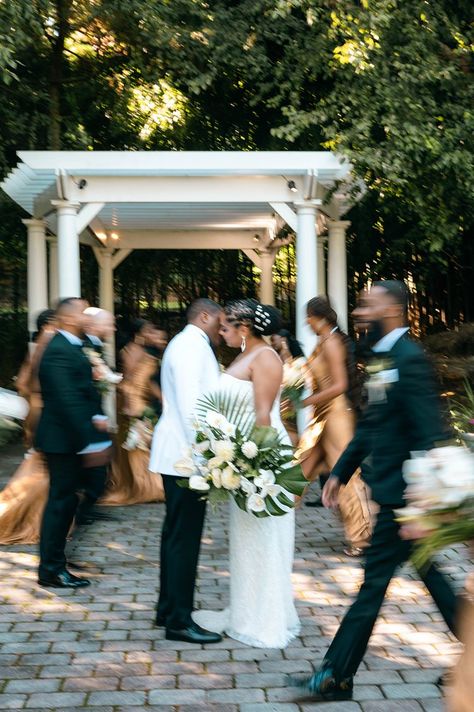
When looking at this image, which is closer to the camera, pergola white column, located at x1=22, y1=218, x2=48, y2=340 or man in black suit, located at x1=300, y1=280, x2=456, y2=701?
man in black suit, located at x1=300, y1=280, x2=456, y2=701

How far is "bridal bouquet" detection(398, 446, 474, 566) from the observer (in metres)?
3.02

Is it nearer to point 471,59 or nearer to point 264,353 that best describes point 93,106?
point 471,59

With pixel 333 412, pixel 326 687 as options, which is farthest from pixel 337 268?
pixel 326 687

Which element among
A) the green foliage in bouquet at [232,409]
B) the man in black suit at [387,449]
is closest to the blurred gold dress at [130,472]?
the green foliage in bouquet at [232,409]

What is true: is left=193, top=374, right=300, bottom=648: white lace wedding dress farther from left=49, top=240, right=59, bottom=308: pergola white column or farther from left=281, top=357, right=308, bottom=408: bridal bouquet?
Answer: left=49, top=240, right=59, bottom=308: pergola white column

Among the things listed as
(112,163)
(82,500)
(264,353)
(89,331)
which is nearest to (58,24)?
(112,163)

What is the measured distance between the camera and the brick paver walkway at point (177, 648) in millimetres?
4492

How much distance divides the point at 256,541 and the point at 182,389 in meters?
0.96

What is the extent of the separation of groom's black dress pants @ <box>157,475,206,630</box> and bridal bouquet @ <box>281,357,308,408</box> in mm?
1296

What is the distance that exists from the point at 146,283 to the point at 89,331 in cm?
1275

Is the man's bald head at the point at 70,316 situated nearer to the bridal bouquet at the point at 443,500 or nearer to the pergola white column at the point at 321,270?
the bridal bouquet at the point at 443,500

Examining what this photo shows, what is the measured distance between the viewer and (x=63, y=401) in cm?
621

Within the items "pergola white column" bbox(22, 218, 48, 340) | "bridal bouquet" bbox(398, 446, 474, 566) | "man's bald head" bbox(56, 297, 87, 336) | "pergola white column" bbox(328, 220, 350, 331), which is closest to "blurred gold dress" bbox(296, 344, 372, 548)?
"man's bald head" bbox(56, 297, 87, 336)

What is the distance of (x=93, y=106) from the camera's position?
17.5m
